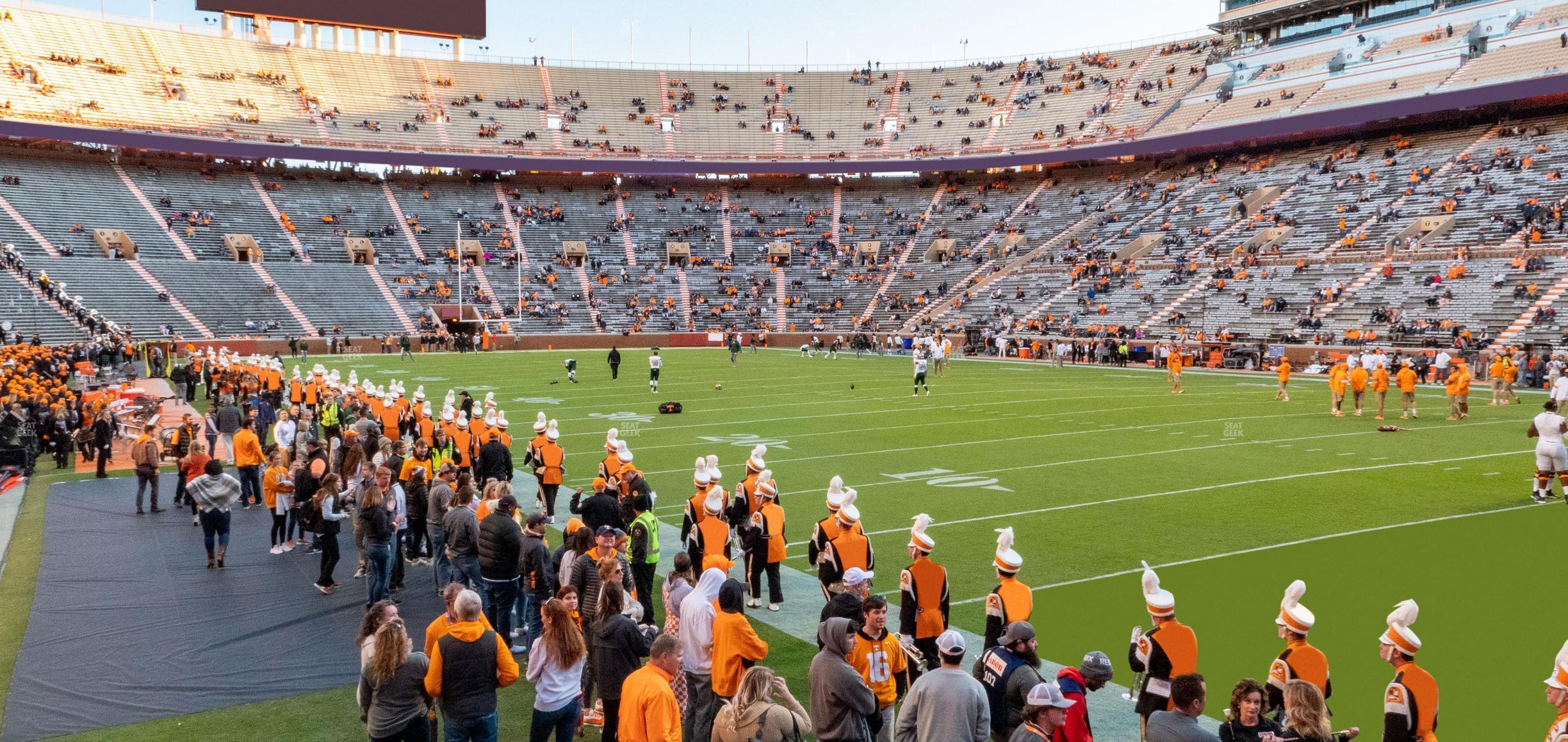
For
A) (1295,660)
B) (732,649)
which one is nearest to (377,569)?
(732,649)

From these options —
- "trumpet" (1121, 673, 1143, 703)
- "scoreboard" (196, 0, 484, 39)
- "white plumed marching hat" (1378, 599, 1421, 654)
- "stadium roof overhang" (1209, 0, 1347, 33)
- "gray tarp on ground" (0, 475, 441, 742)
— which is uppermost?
"scoreboard" (196, 0, 484, 39)

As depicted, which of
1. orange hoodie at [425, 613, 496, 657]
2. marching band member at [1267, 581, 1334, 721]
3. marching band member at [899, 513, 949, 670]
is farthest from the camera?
marching band member at [899, 513, 949, 670]

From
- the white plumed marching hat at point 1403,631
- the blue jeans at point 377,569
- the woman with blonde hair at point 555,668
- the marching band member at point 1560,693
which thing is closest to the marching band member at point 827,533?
the woman with blonde hair at point 555,668

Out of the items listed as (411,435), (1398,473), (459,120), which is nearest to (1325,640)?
(1398,473)

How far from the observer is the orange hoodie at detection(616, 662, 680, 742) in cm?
527

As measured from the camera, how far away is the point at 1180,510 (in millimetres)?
14008

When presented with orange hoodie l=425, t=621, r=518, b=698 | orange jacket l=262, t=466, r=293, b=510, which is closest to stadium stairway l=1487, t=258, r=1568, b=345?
orange jacket l=262, t=466, r=293, b=510

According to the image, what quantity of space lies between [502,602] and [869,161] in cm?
6841

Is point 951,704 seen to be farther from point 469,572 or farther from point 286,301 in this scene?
point 286,301

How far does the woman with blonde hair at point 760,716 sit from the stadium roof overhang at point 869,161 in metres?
55.6

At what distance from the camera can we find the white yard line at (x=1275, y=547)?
1046cm

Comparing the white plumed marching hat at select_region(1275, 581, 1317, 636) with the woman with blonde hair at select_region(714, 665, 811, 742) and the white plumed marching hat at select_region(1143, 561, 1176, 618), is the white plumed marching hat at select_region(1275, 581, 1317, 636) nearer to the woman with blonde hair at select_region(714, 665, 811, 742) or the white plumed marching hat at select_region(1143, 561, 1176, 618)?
the white plumed marching hat at select_region(1143, 561, 1176, 618)

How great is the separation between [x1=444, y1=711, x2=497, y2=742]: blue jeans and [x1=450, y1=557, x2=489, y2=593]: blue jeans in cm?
296

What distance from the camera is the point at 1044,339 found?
158 ft
